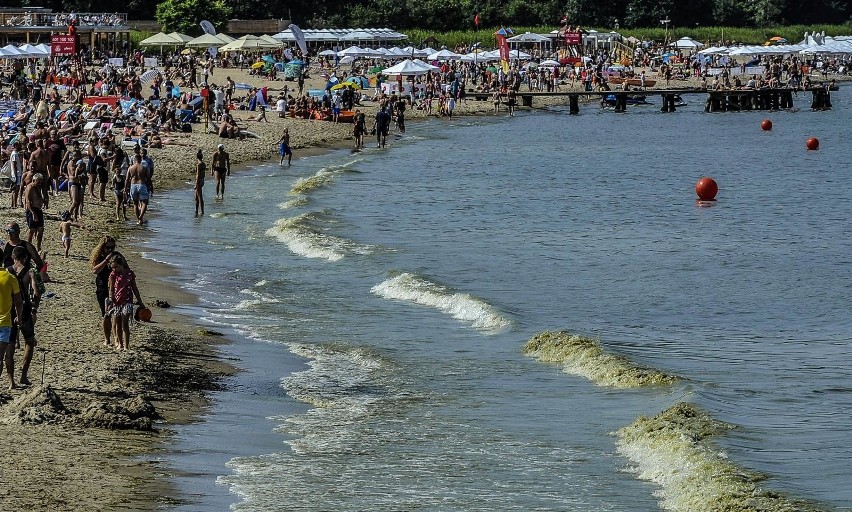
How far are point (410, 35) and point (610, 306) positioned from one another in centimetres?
7274

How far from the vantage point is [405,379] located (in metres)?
15.8

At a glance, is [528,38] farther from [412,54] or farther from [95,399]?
[95,399]

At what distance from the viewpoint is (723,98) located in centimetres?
7269

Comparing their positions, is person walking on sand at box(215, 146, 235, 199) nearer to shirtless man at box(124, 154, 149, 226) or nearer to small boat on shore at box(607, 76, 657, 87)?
shirtless man at box(124, 154, 149, 226)

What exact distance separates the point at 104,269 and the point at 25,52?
50.5 m

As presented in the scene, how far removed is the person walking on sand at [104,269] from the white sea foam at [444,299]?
19.1 ft

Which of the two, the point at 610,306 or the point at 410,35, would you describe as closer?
the point at 610,306

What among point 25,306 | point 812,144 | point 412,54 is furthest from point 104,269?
point 412,54

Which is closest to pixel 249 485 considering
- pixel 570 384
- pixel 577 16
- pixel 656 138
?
pixel 570 384

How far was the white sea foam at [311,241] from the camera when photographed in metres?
25.9

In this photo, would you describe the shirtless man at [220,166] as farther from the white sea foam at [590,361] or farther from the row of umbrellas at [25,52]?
the row of umbrellas at [25,52]

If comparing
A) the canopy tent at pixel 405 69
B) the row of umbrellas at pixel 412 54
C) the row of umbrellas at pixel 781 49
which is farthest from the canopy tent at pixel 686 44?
the canopy tent at pixel 405 69

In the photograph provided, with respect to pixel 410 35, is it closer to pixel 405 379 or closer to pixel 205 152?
pixel 205 152

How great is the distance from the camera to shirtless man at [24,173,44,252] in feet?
69.6
